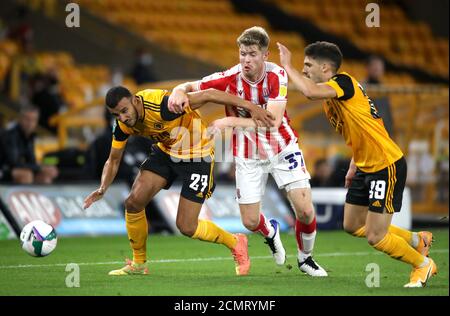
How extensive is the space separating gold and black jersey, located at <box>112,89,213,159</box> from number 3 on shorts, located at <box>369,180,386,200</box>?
1.75 meters

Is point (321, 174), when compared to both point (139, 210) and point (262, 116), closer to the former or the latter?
point (139, 210)

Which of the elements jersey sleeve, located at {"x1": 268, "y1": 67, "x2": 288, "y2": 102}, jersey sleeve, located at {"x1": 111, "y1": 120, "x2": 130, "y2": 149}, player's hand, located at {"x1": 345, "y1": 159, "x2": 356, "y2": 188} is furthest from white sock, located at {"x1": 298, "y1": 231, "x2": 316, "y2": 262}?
jersey sleeve, located at {"x1": 111, "y1": 120, "x2": 130, "y2": 149}

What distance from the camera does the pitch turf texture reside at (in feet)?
27.6

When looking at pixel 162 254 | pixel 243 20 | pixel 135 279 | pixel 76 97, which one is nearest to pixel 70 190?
pixel 162 254

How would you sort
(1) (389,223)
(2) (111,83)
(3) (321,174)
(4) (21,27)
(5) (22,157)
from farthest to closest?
(4) (21,27), (2) (111,83), (3) (321,174), (5) (22,157), (1) (389,223)

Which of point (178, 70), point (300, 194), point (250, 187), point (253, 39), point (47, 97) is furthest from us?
point (178, 70)

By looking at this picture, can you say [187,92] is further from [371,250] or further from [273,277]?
[371,250]

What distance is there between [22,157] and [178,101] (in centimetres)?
685

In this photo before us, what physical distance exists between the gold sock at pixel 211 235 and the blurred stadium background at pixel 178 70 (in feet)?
10.7

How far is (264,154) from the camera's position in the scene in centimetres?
966

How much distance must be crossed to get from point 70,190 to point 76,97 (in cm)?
800

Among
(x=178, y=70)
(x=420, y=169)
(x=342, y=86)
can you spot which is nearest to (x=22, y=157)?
(x=420, y=169)

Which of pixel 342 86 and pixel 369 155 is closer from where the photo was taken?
pixel 342 86

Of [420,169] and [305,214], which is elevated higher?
[305,214]
